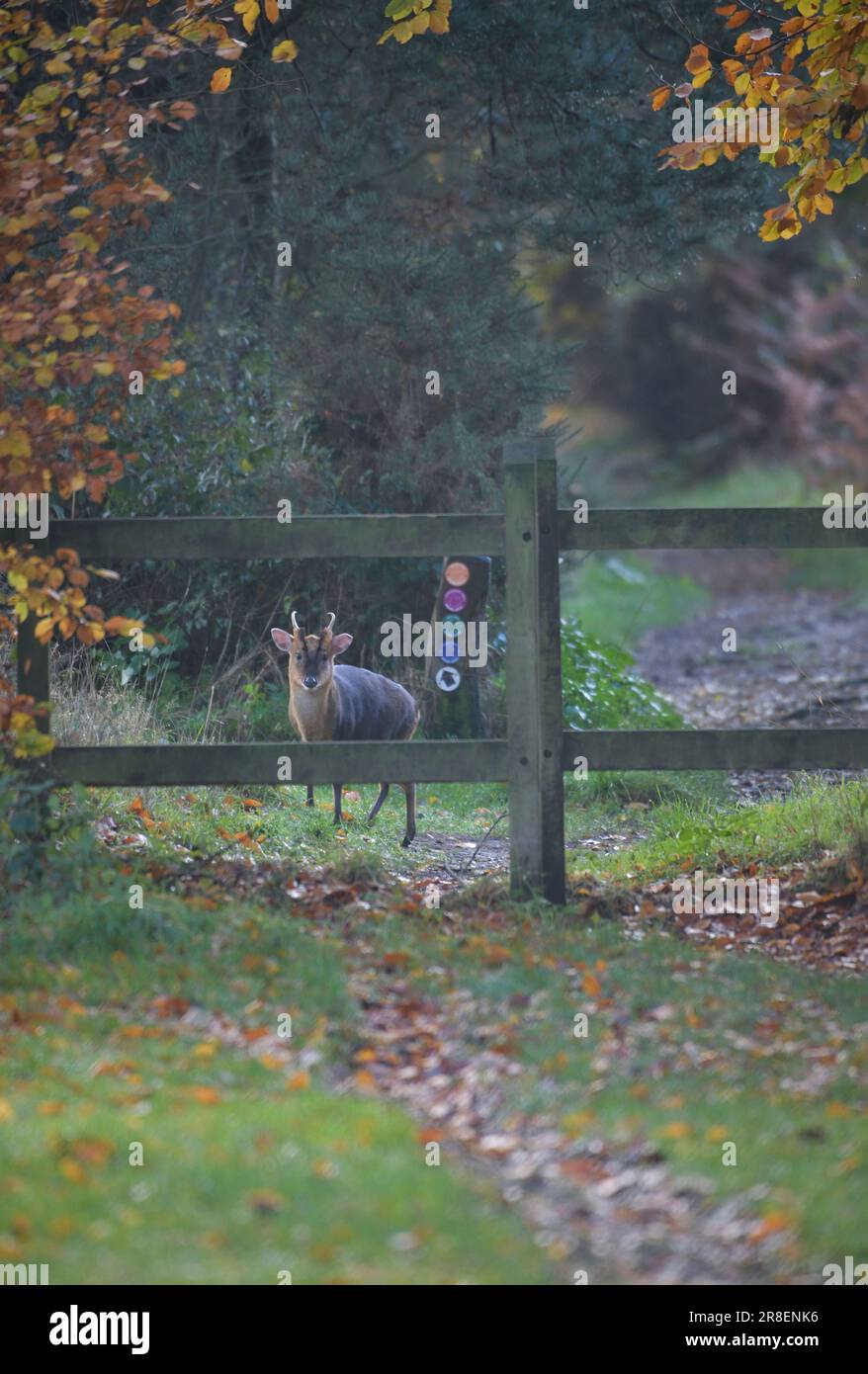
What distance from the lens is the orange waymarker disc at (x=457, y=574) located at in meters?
10.9

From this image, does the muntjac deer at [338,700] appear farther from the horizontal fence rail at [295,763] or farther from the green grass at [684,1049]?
the green grass at [684,1049]

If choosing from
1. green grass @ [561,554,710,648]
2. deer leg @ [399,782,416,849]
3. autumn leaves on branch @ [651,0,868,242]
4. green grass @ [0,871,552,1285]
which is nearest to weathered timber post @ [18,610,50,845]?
green grass @ [0,871,552,1285]

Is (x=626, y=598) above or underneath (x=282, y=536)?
above

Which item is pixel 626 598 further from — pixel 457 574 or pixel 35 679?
pixel 35 679

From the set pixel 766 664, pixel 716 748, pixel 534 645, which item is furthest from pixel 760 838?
pixel 766 664

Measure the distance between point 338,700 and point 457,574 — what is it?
1.73 meters

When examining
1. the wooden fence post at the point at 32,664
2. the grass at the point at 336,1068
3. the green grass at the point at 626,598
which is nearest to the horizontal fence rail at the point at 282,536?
the wooden fence post at the point at 32,664

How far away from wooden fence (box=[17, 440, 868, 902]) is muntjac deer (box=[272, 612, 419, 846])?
195 cm

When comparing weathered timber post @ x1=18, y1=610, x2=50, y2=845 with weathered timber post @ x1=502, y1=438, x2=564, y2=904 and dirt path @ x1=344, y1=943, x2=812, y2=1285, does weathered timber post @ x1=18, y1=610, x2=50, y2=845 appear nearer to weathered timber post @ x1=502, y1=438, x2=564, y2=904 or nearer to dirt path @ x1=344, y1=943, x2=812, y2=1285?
weathered timber post @ x1=502, y1=438, x2=564, y2=904

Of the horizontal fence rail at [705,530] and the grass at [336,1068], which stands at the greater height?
the horizontal fence rail at [705,530]

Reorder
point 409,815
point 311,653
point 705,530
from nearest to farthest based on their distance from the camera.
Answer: point 705,530 < point 409,815 < point 311,653

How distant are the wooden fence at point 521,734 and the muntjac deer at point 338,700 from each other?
76.7 inches

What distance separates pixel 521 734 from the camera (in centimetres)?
699
